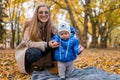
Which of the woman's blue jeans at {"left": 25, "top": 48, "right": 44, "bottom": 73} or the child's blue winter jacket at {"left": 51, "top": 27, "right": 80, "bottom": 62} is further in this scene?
the woman's blue jeans at {"left": 25, "top": 48, "right": 44, "bottom": 73}

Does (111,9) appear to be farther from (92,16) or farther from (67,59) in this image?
(67,59)

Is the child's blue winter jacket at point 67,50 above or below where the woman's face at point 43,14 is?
below

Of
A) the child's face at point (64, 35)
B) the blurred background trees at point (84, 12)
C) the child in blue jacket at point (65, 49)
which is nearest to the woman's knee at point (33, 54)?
the child in blue jacket at point (65, 49)

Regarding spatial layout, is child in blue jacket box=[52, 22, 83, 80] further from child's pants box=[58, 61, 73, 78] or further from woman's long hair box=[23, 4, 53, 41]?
woman's long hair box=[23, 4, 53, 41]

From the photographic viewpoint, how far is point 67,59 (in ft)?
15.0

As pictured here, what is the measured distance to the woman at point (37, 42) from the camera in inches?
198

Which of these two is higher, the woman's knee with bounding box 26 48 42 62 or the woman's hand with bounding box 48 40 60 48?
the woman's hand with bounding box 48 40 60 48

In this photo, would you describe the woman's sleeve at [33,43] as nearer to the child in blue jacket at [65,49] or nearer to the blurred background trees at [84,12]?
the child in blue jacket at [65,49]

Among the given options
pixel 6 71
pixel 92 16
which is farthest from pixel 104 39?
pixel 6 71

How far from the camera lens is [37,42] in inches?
200

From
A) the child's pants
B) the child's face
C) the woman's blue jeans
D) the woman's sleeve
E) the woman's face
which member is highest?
the woman's face

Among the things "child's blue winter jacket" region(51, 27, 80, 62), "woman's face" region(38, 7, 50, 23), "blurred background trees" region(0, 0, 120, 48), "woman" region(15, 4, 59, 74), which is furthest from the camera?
"blurred background trees" region(0, 0, 120, 48)

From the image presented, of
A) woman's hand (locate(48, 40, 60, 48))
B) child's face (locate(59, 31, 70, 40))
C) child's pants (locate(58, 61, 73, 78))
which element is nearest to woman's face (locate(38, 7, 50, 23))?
woman's hand (locate(48, 40, 60, 48))

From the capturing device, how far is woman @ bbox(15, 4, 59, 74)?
198 inches
